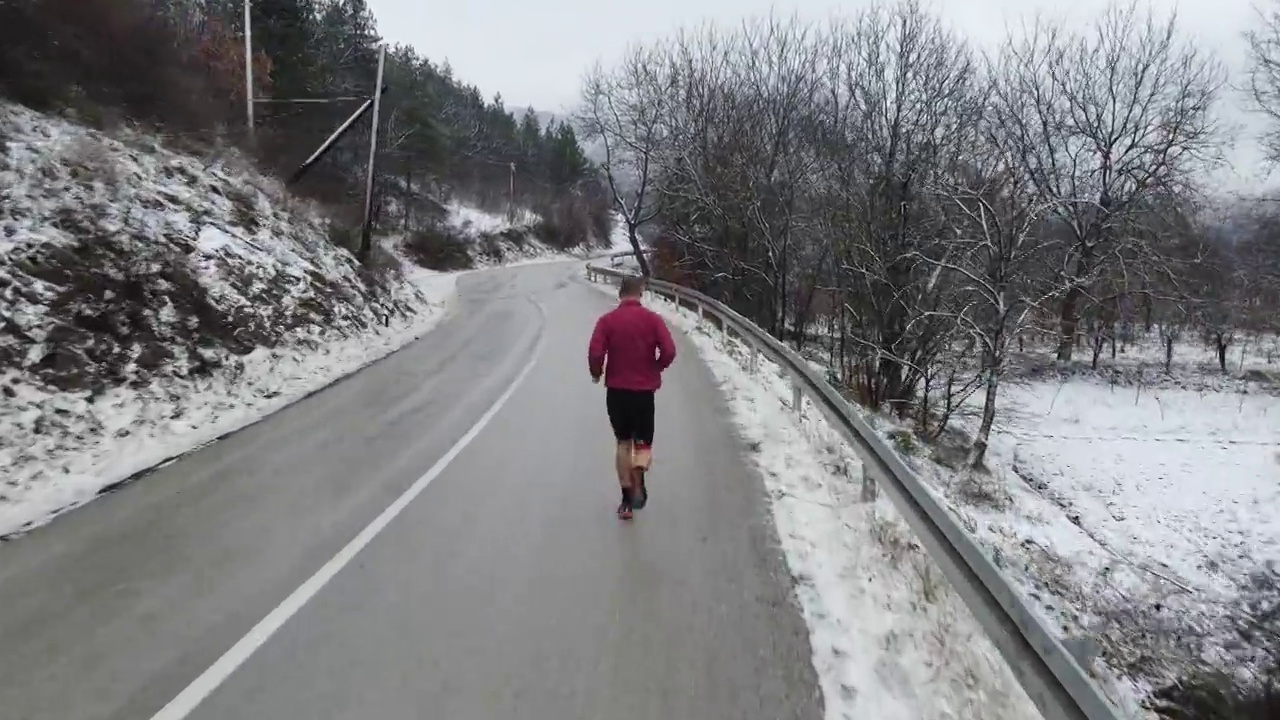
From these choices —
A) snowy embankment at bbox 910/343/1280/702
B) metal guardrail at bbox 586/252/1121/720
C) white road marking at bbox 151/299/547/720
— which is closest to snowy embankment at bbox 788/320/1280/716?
snowy embankment at bbox 910/343/1280/702

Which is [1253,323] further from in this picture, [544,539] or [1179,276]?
[544,539]

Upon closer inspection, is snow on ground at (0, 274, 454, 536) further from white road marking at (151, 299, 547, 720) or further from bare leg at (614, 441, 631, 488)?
bare leg at (614, 441, 631, 488)

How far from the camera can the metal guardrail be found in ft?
8.84

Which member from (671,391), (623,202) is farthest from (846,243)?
(623,202)

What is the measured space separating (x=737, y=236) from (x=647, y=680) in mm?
23491

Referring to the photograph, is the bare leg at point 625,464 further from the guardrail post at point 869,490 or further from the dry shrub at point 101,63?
the dry shrub at point 101,63

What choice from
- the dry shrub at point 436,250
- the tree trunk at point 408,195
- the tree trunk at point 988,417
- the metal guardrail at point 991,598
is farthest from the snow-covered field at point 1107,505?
the tree trunk at point 408,195

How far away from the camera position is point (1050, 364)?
Answer: 27844 millimetres

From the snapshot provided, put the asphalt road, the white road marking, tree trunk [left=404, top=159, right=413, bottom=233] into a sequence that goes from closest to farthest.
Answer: the white road marking
the asphalt road
tree trunk [left=404, top=159, right=413, bottom=233]

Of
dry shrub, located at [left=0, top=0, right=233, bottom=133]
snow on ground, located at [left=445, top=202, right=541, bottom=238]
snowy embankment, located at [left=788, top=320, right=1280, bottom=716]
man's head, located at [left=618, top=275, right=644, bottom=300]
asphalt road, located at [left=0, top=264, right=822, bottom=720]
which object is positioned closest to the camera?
asphalt road, located at [left=0, top=264, right=822, bottom=720]

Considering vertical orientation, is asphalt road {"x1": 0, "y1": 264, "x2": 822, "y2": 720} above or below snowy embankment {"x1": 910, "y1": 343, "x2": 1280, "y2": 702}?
above

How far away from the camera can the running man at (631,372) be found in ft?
20.5

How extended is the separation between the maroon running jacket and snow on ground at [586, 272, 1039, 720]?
153 cm

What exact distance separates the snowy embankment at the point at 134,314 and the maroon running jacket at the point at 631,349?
4.39 m
